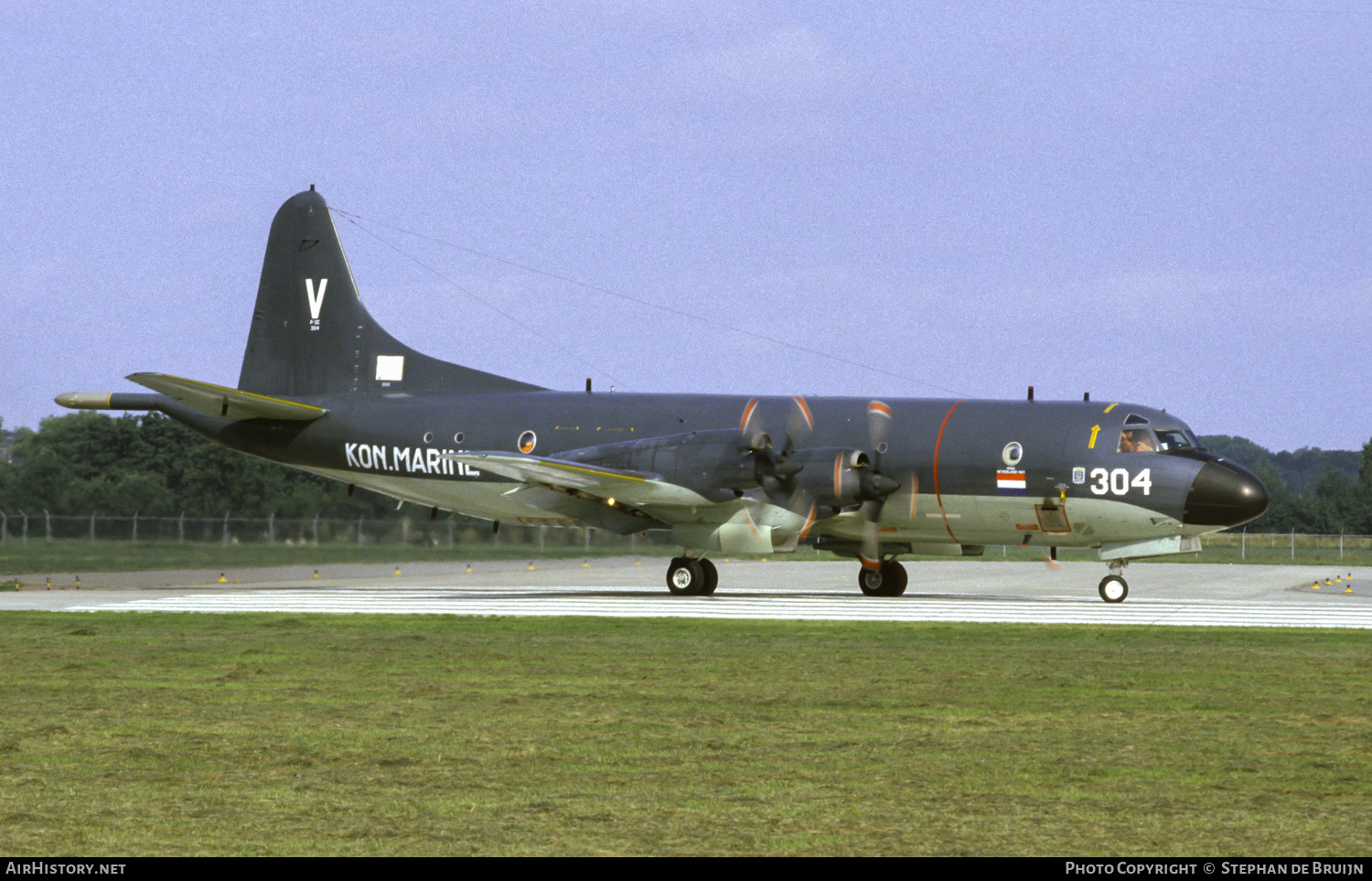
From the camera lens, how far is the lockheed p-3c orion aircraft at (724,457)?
28500 mm

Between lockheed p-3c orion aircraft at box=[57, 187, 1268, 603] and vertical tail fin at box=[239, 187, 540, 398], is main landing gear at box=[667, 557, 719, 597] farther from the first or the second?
vertical tail fin at box=[239, 187, 540, 398]

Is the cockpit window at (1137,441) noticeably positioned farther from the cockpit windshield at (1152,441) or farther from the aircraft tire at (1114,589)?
the aircraft tire at (1114,589)

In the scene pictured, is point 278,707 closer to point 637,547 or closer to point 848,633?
point 848,633

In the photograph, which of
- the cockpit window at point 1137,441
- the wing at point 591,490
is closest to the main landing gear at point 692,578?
the wing at point 591,490

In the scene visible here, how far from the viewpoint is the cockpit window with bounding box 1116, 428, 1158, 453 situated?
28312 millimetres

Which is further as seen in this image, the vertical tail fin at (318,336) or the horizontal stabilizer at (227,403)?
the vertical tail fin at (318,336)

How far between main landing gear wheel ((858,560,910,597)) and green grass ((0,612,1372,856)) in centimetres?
1306

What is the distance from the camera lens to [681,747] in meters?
10.9

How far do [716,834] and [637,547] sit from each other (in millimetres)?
45494

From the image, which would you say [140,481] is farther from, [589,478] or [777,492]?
[777,492]

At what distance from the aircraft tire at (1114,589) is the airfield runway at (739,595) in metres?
0.32

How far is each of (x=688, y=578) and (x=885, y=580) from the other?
4644 mm

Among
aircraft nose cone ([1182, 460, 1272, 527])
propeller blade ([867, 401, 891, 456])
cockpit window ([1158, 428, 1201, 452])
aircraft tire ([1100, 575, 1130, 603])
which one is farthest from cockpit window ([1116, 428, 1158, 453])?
propeller blade ([867, 401, 891, 456])

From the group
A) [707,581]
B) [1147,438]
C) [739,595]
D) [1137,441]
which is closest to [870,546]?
[739,595]
